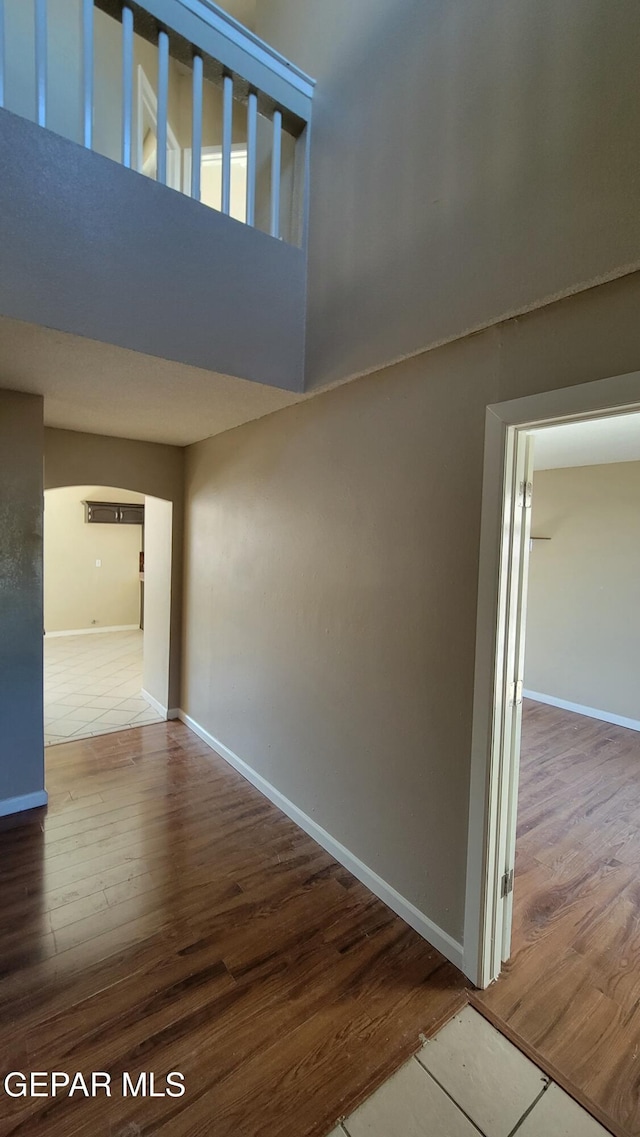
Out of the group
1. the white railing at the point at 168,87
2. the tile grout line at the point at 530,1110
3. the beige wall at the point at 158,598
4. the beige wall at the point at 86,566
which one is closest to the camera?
the tile grout line at the point at 530,1110

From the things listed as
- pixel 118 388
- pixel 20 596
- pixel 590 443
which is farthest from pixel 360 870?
pixel 590 443

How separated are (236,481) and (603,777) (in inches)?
129

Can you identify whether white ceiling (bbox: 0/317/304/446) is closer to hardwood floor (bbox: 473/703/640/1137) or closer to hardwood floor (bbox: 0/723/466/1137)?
hardwood floor (bbox: 0/723/466/1137)

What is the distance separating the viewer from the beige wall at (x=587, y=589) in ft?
14.0

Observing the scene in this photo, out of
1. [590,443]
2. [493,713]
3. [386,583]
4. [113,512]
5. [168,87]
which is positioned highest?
[168,87]

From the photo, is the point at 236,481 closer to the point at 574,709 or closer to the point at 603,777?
the point at 603,777

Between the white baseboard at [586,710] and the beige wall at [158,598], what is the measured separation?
370 centimetres

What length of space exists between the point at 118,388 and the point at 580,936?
3268 millimetres

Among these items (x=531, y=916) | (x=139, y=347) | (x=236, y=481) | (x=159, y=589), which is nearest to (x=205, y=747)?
(x=159, y=589)

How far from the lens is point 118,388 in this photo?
2436 millimetres

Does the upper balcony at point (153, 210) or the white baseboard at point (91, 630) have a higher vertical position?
the upper balcony at point (153, 210)

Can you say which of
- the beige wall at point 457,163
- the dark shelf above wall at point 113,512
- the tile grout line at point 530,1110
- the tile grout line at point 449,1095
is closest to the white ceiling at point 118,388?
the beige wall at point 457,163

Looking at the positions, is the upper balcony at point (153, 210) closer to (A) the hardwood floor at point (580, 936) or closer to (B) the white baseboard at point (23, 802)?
(B) the white baseboard at point (23, 802)

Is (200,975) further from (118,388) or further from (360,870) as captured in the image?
(118,388)
